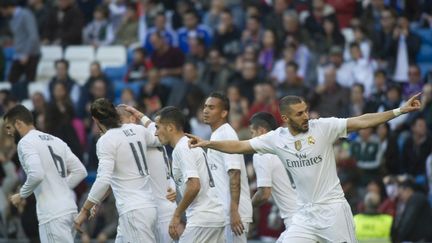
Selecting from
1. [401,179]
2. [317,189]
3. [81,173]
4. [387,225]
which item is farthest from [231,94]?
[317,189]

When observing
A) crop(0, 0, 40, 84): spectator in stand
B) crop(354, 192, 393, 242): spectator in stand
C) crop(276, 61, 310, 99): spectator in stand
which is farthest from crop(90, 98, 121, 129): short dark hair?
crop(0, 0, 40, 84): spectator in stand

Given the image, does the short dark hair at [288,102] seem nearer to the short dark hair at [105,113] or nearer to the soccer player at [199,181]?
the soccer player at [199,181]

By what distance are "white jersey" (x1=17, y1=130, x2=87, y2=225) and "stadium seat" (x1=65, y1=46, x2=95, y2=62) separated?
40.1 ft

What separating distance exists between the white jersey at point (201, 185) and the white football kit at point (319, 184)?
0.93 metres

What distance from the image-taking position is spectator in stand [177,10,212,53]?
24.9m

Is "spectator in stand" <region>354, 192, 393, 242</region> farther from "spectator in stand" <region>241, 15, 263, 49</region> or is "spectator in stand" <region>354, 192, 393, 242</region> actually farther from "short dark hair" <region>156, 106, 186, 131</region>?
"spectator in stand" <region>241, 15, 263, 49</region>

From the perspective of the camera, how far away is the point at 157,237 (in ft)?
46.1

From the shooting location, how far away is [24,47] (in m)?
26.1

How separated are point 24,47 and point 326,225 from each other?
14.8 metres

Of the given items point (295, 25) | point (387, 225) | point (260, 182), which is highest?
point (295, 25)

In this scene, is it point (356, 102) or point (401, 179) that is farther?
point (356, 102)

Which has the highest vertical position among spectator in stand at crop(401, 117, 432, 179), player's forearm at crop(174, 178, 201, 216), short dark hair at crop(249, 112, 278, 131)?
short dark hair at crop(249, 112, 278, 131)

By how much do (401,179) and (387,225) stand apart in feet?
7.13

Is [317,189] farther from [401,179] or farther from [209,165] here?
[401,179]
